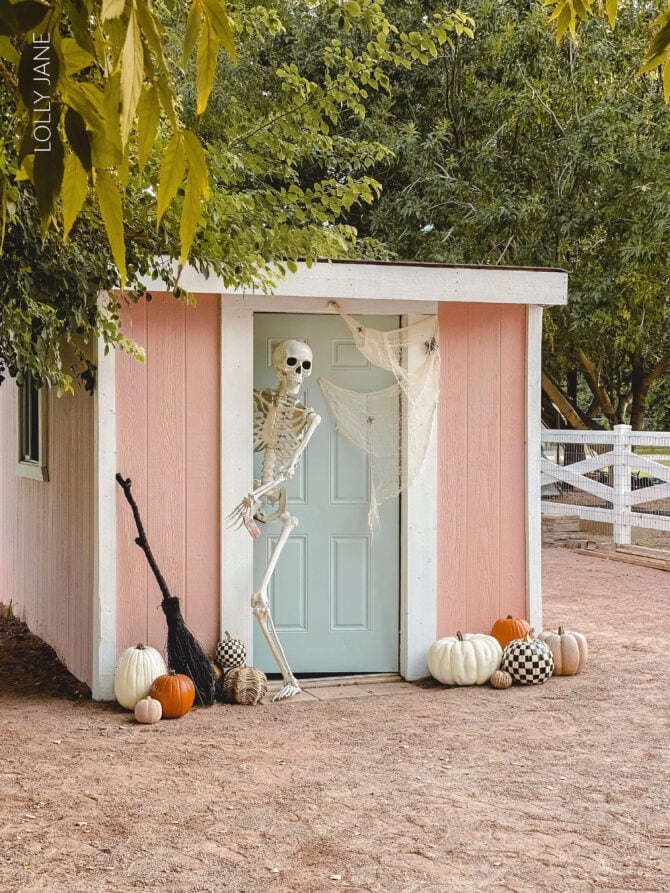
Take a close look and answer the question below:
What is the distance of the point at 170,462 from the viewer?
6125mm

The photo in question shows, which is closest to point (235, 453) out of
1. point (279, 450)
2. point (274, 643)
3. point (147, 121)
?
point (279, 450)

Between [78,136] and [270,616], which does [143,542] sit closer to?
[270,616]

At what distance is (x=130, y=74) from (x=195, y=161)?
158mm

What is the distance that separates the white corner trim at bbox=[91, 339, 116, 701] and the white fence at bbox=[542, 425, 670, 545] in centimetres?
781

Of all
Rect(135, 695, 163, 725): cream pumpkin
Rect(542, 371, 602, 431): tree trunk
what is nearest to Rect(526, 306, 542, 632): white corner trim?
Rect(135, 695, 163, 725): cream pumpkin

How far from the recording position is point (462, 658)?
617 centimetres

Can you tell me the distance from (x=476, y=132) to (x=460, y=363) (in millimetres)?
7839

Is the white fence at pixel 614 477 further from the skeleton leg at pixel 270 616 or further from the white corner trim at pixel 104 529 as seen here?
the white corner trim at pixel 104 529

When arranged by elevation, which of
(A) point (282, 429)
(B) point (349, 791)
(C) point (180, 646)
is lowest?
(B) point (349, 791)

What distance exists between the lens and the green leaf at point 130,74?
0.92 m

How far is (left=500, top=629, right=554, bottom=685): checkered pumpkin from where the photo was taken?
6.16m

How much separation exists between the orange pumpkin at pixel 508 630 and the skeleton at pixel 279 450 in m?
1.36

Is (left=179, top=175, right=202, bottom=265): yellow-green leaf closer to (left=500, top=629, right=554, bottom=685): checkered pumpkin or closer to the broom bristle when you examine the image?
the broom bristle

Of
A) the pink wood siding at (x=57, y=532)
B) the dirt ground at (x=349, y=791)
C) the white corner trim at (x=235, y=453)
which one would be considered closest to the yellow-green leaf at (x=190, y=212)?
the dirt ground at (x=349, y=791)
